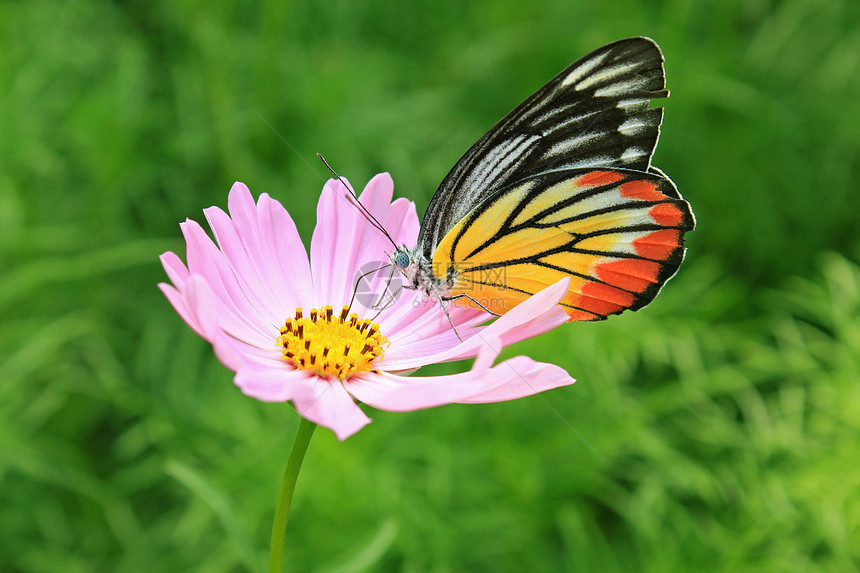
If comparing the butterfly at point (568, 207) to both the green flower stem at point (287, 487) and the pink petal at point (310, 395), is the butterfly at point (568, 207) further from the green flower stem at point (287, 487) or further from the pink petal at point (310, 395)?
the green flower stem at point (287, 487)

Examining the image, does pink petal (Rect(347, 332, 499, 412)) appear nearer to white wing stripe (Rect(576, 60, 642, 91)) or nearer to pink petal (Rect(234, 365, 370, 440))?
pink petal (Rect(234, 365, 370, 440))

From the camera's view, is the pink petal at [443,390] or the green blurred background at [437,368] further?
the green blurred background at [437,368]

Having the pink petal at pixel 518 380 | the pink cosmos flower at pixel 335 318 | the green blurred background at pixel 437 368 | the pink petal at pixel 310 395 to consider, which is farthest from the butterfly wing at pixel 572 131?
the green blurred background at pixel 437 368

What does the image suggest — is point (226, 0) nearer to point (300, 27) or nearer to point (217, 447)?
point (300, 27)

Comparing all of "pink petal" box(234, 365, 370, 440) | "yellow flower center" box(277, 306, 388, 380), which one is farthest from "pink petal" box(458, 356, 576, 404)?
"yellow flower center" box(277, 306, 388, 380)

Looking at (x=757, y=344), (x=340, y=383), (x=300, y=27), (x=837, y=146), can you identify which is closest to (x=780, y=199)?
(x=837, y=146)
